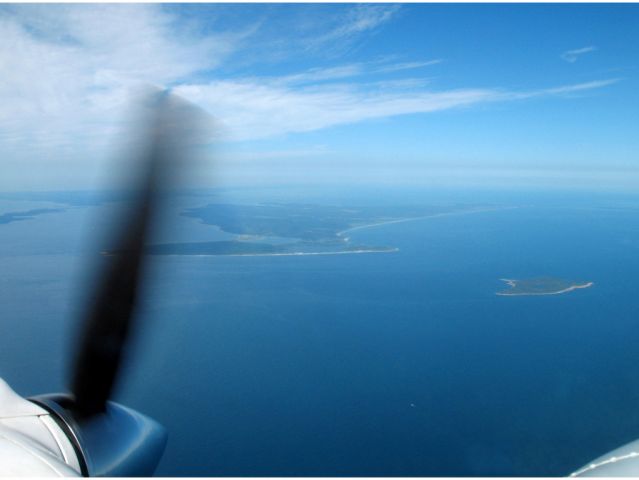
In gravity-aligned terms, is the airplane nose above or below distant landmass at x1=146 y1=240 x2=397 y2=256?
above

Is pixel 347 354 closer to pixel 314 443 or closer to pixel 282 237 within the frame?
pixel 314 443

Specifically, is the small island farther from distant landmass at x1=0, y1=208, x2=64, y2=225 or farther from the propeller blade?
distant landmass at x1=0, y1=208, x2=64, y2=225

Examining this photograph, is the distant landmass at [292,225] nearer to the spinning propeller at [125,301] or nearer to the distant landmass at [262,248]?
the distant landmass at [262,248]

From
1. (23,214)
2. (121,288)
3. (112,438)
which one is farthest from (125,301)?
(23,214)

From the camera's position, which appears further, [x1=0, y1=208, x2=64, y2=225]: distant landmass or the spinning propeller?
[x1=0, y1=208, x2=64, y2=225]: distant landmass

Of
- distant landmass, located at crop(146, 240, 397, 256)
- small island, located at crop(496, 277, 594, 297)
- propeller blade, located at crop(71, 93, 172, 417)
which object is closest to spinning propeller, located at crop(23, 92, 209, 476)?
propeller blade, located at crop(71, 93, 172, 417)

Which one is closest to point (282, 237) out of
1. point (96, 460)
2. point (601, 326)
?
point (601, 326)

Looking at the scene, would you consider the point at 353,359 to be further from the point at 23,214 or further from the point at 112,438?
the point at 23,214

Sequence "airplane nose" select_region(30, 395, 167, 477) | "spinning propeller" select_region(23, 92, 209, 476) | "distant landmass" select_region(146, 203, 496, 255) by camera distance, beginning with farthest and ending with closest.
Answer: "distant landmass" select_region(146, 203, 496, 255), "spinning propeller" select_region(23, 92, 209, 476), "airplane nose" select_region(30, 395, 167, 477)
